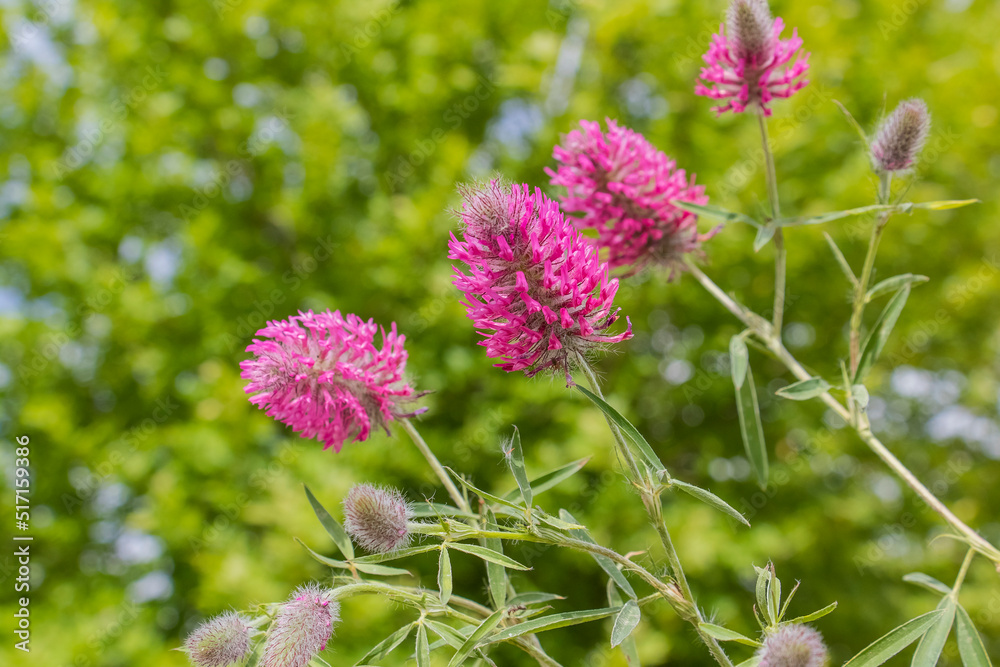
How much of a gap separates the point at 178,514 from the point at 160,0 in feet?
10.1

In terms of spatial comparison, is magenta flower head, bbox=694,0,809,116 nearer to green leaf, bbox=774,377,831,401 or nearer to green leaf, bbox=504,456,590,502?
green leaf, bbox=774,377,831,401

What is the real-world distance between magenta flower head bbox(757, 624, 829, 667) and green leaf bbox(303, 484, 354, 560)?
1.52 ft

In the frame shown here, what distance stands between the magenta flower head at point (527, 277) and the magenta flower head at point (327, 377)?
157 millimetres

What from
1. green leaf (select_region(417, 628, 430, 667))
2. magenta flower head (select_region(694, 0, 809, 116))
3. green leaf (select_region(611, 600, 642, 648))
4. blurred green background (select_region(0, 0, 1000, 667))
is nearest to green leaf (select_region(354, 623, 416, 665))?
green leaf (select_region(417, 628, 430, 667))

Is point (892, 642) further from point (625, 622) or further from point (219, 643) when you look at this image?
point (219, 643)

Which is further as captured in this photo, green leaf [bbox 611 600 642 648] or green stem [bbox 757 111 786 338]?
green stem [bbox 757 111 786 338]

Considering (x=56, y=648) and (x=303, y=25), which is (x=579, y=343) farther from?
(x=303, y=25)

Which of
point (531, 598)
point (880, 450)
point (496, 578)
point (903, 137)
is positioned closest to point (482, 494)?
point (496, 578)

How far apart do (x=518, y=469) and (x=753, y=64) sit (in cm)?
82

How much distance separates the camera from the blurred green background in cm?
293

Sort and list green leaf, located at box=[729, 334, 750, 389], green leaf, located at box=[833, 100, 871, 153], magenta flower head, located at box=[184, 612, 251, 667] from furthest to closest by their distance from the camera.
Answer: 1. green leaf, located at box=[729, 334, 750, 389]
2. green leaf, located at box=[833, 100, 871, 153]
3. magenta flower head, located at box=[184, 612, 251, 667]

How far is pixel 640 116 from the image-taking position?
3549 mm

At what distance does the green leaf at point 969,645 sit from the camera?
773 mm

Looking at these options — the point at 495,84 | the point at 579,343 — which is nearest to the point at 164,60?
the point at 495,84
